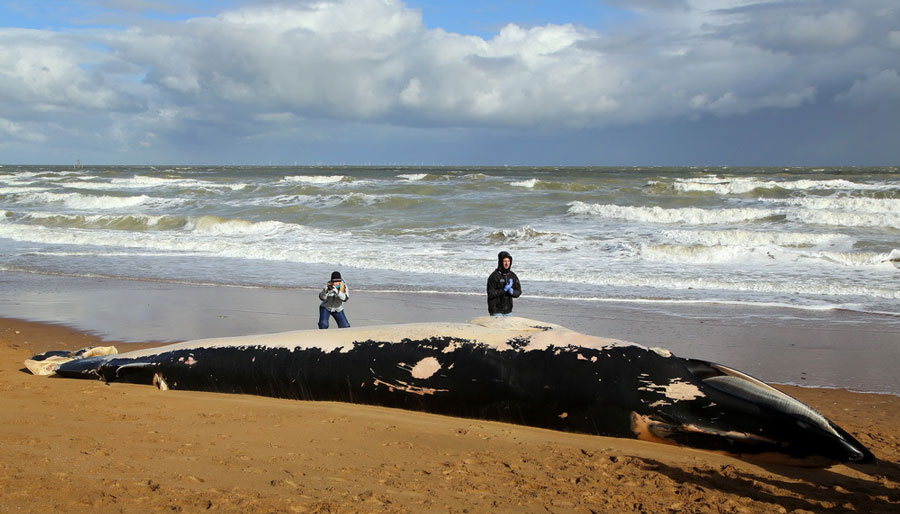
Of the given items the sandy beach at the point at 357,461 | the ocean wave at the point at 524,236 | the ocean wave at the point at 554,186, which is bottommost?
the sandy beach at the point at 357,461

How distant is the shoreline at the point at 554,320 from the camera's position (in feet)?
27.4

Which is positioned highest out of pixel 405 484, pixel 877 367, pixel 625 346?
pixel 625 346

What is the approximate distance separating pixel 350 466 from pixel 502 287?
3869 mm

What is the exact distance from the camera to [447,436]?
502cm

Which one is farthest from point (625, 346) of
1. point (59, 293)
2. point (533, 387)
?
point (59, 293)

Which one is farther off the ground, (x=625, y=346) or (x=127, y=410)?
(x=625, y=346)

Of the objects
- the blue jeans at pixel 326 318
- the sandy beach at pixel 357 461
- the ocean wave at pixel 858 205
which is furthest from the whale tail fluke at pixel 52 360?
the ocean wave at pixel 858 205

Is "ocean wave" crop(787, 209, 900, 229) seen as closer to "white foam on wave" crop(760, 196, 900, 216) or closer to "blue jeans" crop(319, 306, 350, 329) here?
"white foam on wave" crop(760, 196, 900, 216)

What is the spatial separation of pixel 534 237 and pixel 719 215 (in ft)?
35.6

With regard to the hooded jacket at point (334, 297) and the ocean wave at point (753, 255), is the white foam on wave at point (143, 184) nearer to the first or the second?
the ocean wave at point (753, 255)

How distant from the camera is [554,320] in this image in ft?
34.7

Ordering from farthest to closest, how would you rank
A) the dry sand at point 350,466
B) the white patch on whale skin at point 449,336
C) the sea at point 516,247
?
the sea at point 516,247 → the white patch on whale skin at point 449,336 → the dry sand at point 350,466

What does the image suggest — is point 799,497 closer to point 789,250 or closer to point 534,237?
point 789,250

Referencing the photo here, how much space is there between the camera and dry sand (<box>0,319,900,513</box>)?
369 cm
